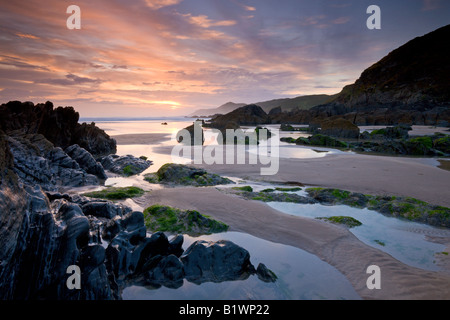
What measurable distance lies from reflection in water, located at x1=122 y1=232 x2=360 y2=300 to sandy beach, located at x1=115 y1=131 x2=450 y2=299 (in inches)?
12.5

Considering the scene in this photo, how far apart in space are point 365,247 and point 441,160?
1759 cm

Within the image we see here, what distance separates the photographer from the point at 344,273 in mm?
4867

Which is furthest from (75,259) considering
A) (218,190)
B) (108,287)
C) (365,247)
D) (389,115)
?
(389,115)

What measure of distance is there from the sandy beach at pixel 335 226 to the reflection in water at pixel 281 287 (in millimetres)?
317

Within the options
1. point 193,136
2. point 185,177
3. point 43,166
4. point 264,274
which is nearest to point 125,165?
point 185,177

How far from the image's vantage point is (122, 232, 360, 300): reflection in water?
13.8 feet

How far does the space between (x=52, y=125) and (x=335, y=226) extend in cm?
1958

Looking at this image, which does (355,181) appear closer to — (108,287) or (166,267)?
(166,267)

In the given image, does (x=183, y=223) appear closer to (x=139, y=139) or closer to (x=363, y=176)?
(x=363, y=176)

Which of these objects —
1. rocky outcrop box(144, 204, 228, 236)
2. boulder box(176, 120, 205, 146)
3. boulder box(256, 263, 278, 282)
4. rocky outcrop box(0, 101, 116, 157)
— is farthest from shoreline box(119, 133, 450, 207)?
boulder box(176, 120, 205, 146)

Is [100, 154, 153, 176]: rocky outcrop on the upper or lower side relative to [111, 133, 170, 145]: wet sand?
lower

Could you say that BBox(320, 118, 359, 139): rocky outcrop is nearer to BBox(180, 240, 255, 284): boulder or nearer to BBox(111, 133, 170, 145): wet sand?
BBox(111, 133, 170, 145): wet sand

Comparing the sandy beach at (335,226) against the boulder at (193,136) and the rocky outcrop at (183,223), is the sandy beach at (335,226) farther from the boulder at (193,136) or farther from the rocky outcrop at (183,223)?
the boulder at (193,136)
